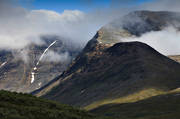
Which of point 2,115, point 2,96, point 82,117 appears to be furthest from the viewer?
point 82,117

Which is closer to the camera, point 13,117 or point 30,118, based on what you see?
point 13,117

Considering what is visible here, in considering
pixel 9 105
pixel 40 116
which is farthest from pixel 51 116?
pixel 9 105

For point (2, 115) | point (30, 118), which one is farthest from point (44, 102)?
point (2, 115)

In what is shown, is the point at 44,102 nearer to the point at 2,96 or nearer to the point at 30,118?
the point at 2,96

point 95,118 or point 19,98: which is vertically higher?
point 19,98

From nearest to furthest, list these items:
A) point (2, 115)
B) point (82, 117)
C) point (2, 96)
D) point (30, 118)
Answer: point (2, 115) < point (30, 118) < point (2, 96) < point (82, 117)

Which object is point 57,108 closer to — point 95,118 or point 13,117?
point 95,118
